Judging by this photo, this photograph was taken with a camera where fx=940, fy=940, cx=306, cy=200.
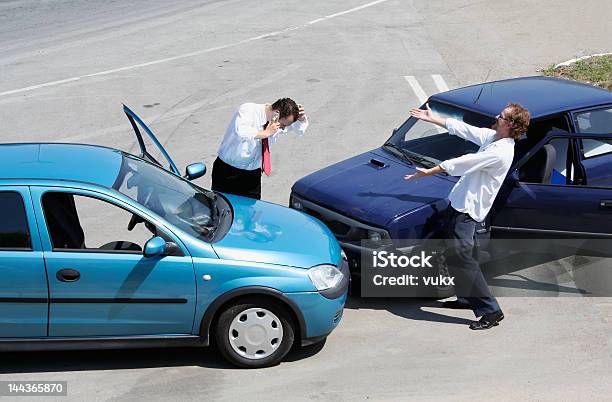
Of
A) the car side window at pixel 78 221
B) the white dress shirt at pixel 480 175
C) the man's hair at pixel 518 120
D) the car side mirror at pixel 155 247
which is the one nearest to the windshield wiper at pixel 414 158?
the white dress shirt at pixel 480 175

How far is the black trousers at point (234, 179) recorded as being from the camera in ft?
30.0

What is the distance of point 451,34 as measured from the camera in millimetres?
19062

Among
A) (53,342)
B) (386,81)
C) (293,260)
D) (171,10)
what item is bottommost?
(53,342)

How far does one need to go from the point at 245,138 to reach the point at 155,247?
2282 mm

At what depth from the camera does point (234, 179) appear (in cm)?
916

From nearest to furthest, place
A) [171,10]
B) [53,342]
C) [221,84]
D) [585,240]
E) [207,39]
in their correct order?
1. [53,342]
2. [585,240]
3. [221,84]
4. [207,39]
5. [171,10]

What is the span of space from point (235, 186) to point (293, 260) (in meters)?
2.09

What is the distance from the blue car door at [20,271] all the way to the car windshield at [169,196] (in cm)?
73

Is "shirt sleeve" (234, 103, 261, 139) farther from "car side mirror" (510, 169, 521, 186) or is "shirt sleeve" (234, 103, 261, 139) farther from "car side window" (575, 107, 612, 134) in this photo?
"car side window" (575, 107, 612, 134)

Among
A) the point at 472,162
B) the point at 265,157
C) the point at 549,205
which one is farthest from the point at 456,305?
the point at 265,157

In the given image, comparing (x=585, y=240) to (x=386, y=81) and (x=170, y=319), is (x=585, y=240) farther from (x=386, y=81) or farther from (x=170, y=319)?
(x=386, y=81)

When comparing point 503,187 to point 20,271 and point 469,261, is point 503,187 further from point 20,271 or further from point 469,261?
point 20,271

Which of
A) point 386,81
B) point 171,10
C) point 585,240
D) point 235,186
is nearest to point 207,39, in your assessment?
point 171,10

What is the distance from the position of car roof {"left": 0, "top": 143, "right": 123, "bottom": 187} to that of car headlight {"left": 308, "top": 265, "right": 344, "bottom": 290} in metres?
1.71
